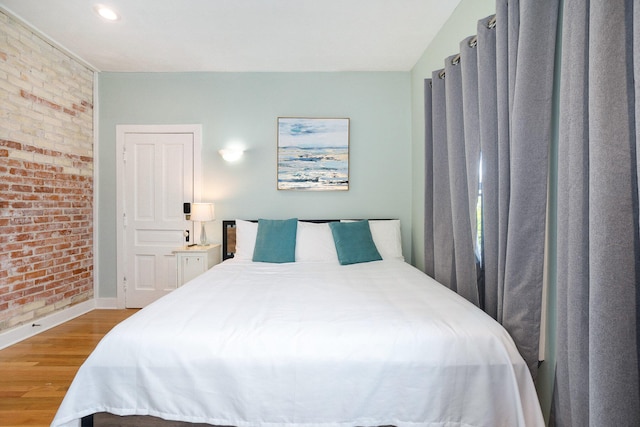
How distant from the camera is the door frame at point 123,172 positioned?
3.44 m

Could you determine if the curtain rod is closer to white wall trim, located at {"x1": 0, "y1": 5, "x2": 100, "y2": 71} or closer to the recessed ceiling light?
the recessed ceiling light

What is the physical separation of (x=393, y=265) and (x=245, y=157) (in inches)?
79.7

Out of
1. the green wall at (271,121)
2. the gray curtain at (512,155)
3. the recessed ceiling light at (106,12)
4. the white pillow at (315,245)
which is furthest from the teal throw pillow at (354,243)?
the recessed ceiling light at (106,12)

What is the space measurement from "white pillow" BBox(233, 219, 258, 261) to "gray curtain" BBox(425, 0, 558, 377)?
1.90 metres

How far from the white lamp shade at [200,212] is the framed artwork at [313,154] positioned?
0.82 m

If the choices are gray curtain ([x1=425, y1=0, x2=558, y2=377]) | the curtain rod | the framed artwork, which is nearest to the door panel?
the framed artwork

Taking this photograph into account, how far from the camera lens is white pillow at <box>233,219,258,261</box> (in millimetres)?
2993

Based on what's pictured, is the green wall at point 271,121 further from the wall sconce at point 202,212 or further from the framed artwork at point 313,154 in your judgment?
the wall sconce at point 202,212

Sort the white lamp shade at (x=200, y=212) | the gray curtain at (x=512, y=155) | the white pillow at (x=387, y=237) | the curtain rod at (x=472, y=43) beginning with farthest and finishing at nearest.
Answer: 1. the white lamp shade at (x=200, y=212)
2. the white pillow at (x=387, y=237)
3. the curtain rod at (x=472, y=43)
4. the gray curtain at (x=512, y=155)

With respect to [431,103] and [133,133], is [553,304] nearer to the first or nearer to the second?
[431,103]

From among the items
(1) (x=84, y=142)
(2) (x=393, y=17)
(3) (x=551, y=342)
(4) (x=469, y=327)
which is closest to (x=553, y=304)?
(3) (x=551, y=342)

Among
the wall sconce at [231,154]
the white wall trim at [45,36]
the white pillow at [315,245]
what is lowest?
the white pillow at [315,245]

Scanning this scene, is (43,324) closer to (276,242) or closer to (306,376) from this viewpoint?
(276,242)

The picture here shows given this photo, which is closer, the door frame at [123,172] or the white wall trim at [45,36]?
the white wall trim at [45,36]
